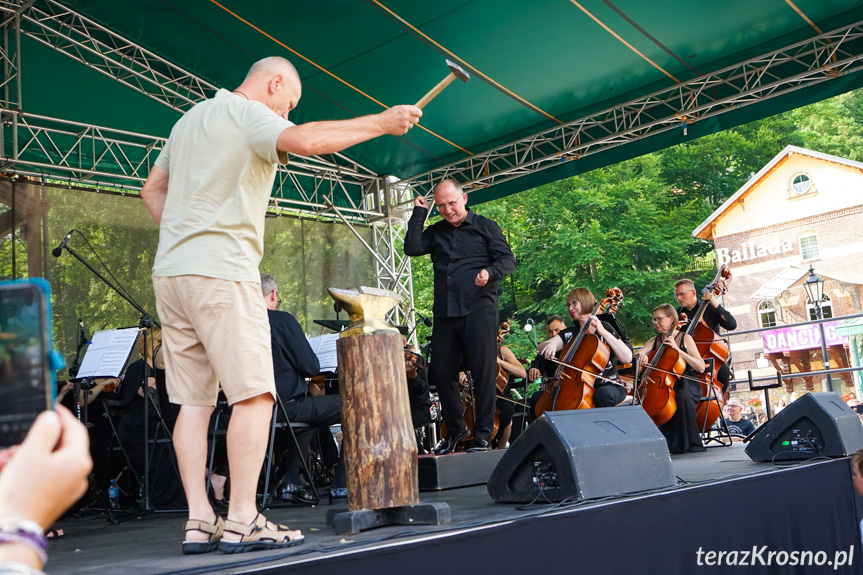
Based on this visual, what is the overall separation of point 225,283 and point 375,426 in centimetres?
75

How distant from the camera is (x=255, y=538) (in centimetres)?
242

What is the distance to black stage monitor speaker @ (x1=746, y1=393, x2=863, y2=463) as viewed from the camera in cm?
438

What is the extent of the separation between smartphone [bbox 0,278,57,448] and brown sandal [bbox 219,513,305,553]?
1.63 m

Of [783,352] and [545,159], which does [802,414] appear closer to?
[545,159]

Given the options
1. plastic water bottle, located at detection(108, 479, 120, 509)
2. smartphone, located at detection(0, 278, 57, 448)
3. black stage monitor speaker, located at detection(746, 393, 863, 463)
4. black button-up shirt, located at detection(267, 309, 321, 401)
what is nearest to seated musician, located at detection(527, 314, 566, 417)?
black stage monitor speaker, located at detection(746, 393, 863, 463)

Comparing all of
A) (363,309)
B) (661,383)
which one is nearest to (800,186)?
(661,383)

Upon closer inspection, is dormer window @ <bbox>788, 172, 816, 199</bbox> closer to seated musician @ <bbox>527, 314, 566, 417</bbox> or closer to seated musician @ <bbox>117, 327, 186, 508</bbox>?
seated musician @ <bbox>527, 314, 566, 417</bbox>

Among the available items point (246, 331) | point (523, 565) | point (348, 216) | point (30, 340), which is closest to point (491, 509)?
point (523, 565)

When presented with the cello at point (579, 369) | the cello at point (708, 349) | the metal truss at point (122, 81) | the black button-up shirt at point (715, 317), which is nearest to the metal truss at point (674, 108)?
the metal truss at point (122, 81)

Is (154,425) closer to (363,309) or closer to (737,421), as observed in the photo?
(363,309)

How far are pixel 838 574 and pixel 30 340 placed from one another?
433 cm

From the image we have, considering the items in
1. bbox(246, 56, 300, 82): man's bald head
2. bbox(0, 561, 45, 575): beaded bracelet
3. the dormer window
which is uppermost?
the dormer window

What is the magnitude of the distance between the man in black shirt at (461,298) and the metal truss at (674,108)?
4141mm

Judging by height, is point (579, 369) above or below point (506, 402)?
above
